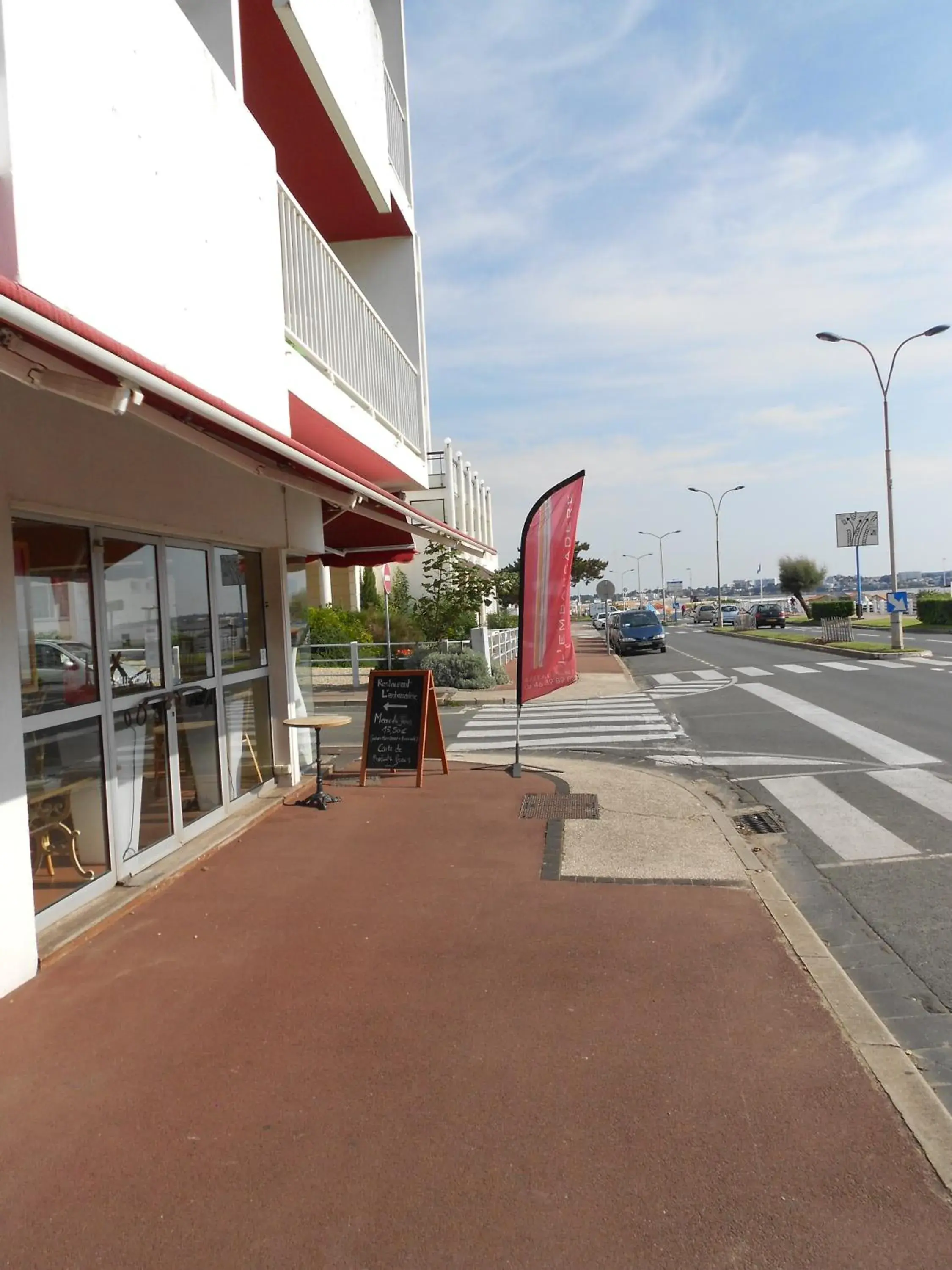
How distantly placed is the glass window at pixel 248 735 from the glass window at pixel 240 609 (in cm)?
20

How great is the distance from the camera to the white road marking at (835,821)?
7066 mm

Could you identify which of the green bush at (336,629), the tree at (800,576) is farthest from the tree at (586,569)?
the green bush at (336,629)

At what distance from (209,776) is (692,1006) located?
4.41 metres

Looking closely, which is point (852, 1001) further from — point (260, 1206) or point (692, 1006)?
point (260, 1206)

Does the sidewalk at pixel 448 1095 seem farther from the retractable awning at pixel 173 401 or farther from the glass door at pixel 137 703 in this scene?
the retractable awning at pixel 173 401

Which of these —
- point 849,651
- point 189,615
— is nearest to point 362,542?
point 189,615

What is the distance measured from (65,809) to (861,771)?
25.7ft

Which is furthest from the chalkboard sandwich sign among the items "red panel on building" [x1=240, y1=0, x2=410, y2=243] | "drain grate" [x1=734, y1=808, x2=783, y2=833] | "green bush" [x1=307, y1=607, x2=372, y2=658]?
"green bush" [x1=307, y1=607, x2=372, y2=658]

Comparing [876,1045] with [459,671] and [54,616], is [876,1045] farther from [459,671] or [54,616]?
[459,671]

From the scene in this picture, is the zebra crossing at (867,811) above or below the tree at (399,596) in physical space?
below

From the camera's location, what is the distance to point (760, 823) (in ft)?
26.6

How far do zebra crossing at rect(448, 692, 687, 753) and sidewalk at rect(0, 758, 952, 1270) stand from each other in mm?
6931

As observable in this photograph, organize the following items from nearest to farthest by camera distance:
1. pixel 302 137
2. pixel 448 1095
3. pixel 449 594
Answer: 1. pixel 448 1095
2. pixel 302 137
3. pixel 449 594

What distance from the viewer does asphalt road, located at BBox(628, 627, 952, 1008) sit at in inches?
229
